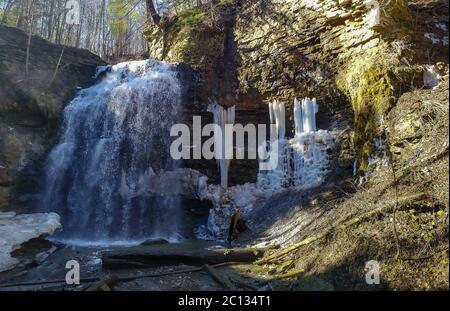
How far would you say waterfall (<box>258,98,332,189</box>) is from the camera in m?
11.3

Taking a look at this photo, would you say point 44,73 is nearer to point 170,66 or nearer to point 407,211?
point 170,66

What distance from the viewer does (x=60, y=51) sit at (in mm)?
17250

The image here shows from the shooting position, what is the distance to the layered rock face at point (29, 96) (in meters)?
12.9

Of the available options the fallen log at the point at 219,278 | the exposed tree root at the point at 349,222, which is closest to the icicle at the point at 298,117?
the exposed tree root at the point at 349,222

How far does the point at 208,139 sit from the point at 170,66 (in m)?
3.51

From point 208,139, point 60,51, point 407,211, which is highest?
point 60,51

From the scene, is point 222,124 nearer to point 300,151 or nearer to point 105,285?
point 300,151

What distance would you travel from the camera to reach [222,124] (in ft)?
44.1

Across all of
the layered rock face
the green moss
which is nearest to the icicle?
the green moss

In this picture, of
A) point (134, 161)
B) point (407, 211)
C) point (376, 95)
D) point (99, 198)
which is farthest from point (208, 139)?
point (407, 211)

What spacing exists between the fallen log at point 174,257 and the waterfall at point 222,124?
507cm

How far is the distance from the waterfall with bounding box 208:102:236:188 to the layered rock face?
633 centimetres

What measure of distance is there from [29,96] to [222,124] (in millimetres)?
7744
